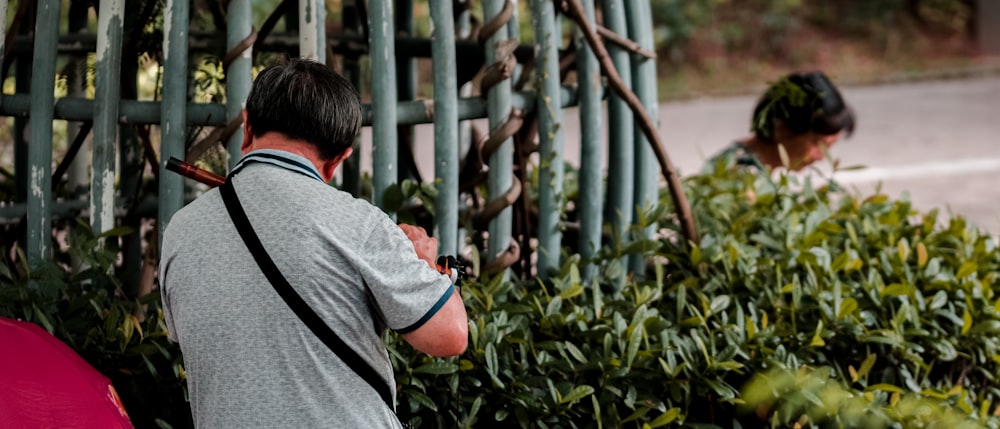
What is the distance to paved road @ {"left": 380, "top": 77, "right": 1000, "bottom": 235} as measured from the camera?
800 centimetres

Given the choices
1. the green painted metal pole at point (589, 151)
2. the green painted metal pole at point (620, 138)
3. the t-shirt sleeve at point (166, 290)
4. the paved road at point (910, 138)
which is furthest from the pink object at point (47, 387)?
the paved road at point (910, 138)

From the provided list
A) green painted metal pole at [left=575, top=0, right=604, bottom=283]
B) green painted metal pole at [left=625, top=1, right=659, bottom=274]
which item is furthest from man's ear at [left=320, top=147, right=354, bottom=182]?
green painted metal pole at [left=625, top=1, right=659, bottom=274]

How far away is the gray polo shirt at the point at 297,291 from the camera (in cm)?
179

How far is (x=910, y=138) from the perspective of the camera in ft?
31.9

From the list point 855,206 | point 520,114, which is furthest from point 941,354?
point 520,114

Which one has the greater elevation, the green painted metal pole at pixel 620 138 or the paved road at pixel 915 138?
the green painted metal pole at pixel 620 138

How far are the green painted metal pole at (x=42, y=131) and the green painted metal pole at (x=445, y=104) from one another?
30.8 inches

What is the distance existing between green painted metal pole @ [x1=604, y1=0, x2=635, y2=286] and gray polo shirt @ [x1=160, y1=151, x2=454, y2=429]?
126 centimetres

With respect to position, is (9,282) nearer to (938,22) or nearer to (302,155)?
(302,155)

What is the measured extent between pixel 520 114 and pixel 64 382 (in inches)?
47.5

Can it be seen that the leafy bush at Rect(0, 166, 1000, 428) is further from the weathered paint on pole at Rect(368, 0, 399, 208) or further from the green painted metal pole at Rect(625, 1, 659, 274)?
the weathered paint on pole at Rect(368, 0, 399, 208)

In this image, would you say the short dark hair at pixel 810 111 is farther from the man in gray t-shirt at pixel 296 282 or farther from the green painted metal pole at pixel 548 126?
the man in gray t-shirt at pixel 296 282

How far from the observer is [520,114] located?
2809mm

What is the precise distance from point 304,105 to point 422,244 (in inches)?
12.2
